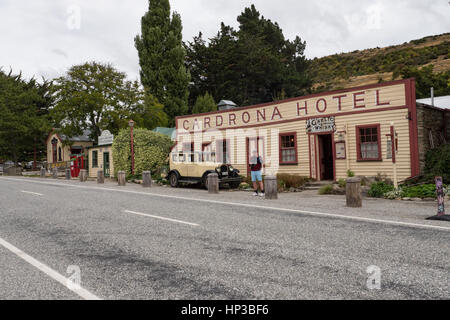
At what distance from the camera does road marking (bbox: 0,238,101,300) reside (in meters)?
3.57

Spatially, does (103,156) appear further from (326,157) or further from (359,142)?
(359,142)

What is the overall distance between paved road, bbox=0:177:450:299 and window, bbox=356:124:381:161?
8.72 m

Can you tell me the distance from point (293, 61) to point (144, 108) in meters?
32.6

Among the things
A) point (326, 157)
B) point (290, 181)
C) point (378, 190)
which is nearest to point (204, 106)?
point (326, 157)

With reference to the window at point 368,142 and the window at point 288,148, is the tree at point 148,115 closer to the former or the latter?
the window at point 288,148

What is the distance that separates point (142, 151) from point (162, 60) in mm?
22232

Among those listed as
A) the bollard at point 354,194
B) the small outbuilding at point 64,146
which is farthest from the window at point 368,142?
the small outbuilding at point 64,146

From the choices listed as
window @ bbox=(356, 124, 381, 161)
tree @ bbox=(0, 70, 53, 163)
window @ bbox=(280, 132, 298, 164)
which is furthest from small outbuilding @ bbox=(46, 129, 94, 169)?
window @ bbox=(356, 124, 381, 161)

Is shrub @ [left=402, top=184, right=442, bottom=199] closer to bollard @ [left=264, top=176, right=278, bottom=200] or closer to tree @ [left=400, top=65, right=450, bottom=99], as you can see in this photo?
bollard @ [left=264, top=176, right=278, bottom=200]

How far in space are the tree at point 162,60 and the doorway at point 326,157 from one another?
2759cm

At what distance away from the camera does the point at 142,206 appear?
10109 mm

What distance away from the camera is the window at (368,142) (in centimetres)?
1540

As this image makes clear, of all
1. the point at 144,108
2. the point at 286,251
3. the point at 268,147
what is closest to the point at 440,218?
the point at 286,251

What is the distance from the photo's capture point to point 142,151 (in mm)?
24328
